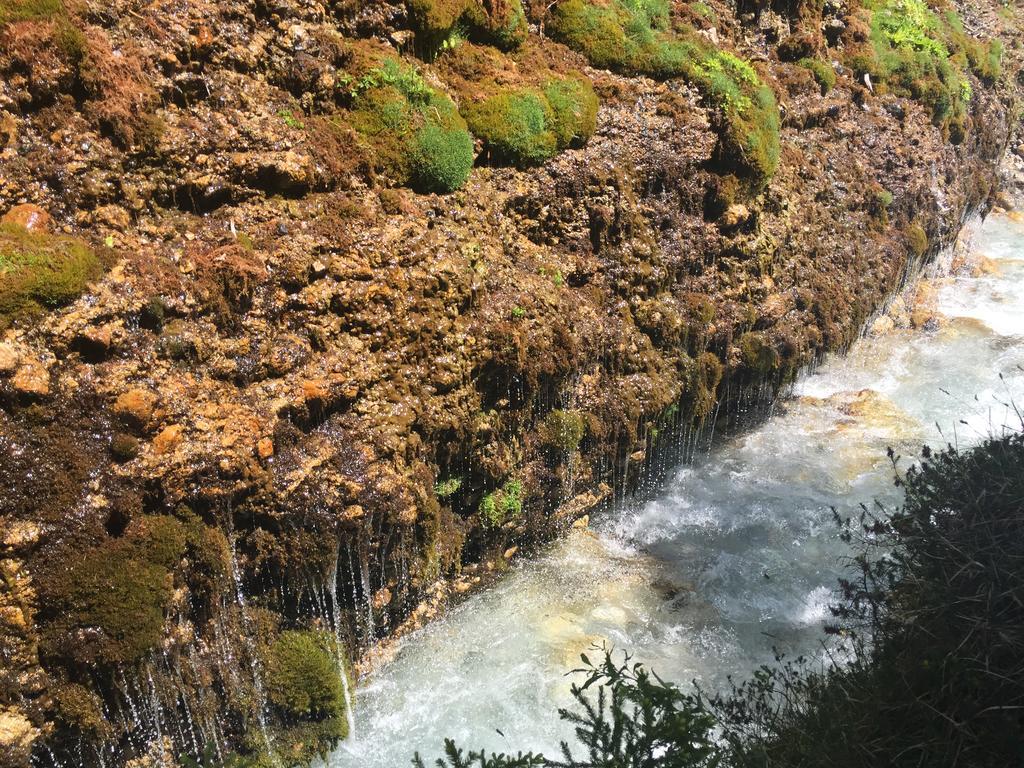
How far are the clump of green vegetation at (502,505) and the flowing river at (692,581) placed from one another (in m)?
0.76

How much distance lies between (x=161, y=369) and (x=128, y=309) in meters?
0.59

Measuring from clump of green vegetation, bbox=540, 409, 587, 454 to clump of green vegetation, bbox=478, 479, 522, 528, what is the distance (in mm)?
698

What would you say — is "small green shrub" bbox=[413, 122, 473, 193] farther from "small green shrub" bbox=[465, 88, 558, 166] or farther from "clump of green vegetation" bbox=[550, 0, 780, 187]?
"clump of green vegetation" bbox=[550, 0, 780, 187]

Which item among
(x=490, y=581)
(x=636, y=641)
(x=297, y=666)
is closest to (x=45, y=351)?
(x=297, y=666)

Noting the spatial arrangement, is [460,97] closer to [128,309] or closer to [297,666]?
[128,309]

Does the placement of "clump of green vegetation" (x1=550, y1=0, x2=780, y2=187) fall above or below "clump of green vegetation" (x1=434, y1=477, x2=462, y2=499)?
above

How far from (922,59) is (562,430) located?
14.3 meters

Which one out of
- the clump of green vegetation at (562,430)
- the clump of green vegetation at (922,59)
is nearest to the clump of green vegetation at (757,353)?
the clump of green vegetation at (562,430)

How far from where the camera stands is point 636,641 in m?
8.33

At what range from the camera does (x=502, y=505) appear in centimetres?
889

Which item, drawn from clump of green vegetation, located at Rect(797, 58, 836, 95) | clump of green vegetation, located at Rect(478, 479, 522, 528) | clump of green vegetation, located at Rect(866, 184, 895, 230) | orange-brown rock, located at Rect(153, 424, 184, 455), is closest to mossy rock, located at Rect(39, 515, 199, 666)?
orange-brown rock, located at Rect(153, 424, 184, 455)

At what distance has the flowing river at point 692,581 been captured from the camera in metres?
7.50

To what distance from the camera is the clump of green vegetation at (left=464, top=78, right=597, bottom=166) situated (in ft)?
30.9

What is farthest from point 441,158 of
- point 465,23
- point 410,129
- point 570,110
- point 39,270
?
point 39,270
